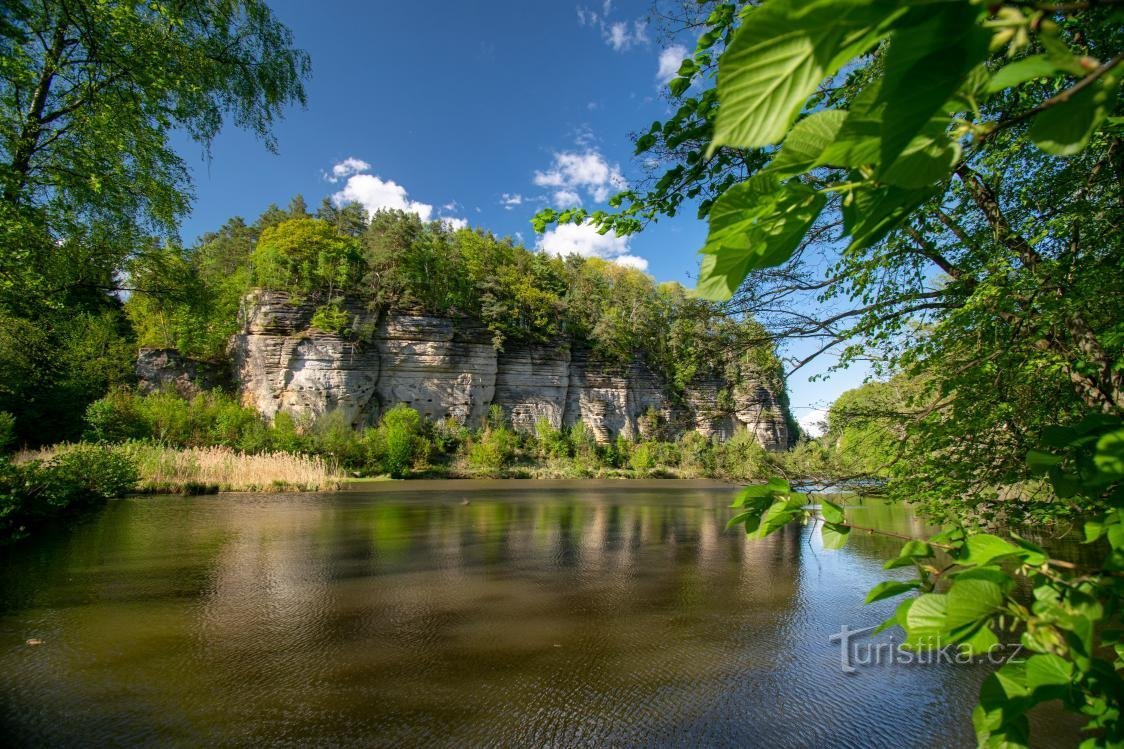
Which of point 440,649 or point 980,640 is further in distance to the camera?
point 440,649

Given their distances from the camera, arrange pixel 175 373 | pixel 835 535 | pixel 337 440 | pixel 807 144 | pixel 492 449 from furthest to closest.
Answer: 1. pixel 492 449
2. pixel 175 373
3. pixel 337 440
4. pixel 835 535
5. pixel 807 144

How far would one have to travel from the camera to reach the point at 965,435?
391 centimetres

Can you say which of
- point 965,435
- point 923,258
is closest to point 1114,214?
point 923,258

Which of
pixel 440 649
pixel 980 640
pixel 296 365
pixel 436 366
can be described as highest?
pixel 436 366

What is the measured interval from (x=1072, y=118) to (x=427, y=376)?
34797 millimetres

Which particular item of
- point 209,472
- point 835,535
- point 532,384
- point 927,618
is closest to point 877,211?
point 927,618

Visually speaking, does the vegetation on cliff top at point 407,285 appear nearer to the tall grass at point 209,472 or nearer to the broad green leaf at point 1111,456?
the tall grass at point 209,472

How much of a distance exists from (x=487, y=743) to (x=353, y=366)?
30.6 m

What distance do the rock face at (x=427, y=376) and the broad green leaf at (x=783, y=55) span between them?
991 inches

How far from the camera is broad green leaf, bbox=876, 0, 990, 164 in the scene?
34cm

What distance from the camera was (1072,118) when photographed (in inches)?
17.8

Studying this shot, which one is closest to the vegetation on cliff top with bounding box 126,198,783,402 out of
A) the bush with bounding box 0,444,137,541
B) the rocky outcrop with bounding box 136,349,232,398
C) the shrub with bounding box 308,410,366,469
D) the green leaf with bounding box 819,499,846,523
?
the rocky outcrop with bounding box 136,349,232,398

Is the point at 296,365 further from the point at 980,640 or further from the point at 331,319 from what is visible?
Answer: the point at 980,640

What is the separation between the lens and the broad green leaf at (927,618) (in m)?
0.67
